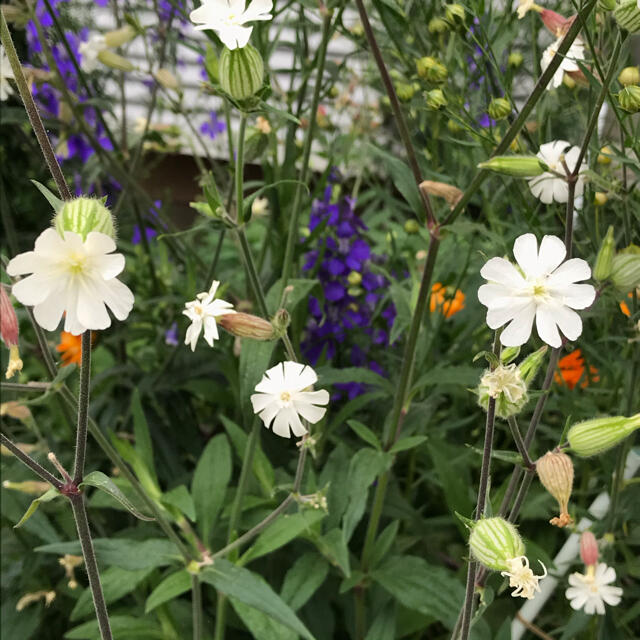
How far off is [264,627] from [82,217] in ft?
1.13

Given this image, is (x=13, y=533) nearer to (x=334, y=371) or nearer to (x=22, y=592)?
(x=22, y=592)

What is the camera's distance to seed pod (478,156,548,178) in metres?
0.39

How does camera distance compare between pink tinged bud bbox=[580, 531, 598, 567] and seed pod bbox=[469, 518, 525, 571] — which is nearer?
seed pod bbox=[469, 518, 525, 571]

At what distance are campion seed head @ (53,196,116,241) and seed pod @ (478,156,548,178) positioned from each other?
0.20 meters

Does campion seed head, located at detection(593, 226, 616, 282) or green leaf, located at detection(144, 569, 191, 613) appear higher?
campion seed head, located at detection(593, 226, 616, 282)

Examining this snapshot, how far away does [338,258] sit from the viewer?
0.75 metres

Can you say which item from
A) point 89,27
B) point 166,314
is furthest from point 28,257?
point 89,27

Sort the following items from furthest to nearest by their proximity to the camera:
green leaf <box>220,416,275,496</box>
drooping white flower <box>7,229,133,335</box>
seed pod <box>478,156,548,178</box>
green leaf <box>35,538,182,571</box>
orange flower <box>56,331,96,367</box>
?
orange flower <box>56,331,96,367</box>
green leaf <box>220,416,275,496</box>
green leaf <box>35,538,182,571</box>
seed pod <box>478,156,548,178</box>
drooping white flower <box>7,229,133,335</box>

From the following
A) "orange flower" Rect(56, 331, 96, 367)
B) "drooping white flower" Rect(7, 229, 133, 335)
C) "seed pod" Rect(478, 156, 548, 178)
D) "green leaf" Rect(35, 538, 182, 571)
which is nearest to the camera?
"drooping white flower" Rect(7, 229, 133, 335)

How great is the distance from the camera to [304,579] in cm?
58

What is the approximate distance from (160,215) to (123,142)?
6.0 inches

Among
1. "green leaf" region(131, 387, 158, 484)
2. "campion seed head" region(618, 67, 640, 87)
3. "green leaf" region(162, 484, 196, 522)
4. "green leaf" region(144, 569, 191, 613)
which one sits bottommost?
"green leaf" region(144, 569, 191, 613)

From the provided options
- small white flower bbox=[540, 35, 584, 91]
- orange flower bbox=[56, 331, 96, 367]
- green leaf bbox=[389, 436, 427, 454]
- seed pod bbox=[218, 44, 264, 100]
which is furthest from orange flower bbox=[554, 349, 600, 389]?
orange flower bbox=[56, 331, 96, 367]

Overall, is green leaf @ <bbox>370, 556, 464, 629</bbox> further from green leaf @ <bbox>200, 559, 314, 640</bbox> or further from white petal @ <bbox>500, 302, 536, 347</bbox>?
white petal @ <bbox>500, 302, 536, 347</bbox>
